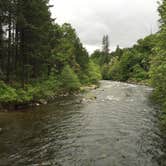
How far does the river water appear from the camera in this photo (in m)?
13.4

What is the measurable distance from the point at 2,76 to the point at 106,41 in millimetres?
126473

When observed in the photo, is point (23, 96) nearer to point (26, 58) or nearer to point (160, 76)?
point (26, 58)

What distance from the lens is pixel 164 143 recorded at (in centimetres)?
1616

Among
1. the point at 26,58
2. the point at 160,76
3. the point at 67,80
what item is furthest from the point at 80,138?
the point at 67,80

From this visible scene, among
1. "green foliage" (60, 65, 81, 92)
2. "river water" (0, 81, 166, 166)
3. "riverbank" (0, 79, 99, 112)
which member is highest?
"green foliage" (60, 65, 81, 92)

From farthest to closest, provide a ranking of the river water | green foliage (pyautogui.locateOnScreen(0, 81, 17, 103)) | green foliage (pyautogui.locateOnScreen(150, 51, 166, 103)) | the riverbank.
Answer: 1. the riverbank
2. green foliage (pyautogui.locateOnScreen(0, 81, 17, 103))
3. green foliage (pyautogui.locateOnScreen(150, 51, 166, 103))
4. the river water

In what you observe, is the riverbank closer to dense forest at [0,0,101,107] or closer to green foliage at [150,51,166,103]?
dense forest at [0,0,101,107]

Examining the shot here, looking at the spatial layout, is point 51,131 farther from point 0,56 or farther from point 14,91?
point 0,56

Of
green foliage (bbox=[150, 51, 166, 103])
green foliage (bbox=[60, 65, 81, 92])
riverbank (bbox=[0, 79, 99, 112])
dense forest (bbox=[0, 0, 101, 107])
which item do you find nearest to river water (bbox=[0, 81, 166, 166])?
riverbank (bbox=[0, 79, 99, 112])

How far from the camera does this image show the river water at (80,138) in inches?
528

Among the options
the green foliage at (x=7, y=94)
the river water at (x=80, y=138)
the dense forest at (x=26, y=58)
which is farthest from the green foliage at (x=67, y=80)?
the river water at (x=80, y=138)

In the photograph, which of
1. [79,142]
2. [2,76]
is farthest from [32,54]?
[79,142]

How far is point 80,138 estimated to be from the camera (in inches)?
677

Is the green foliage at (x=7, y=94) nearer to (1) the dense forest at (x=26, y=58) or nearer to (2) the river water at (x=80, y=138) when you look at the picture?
(1) the dense forest at (x=26, y=58)
